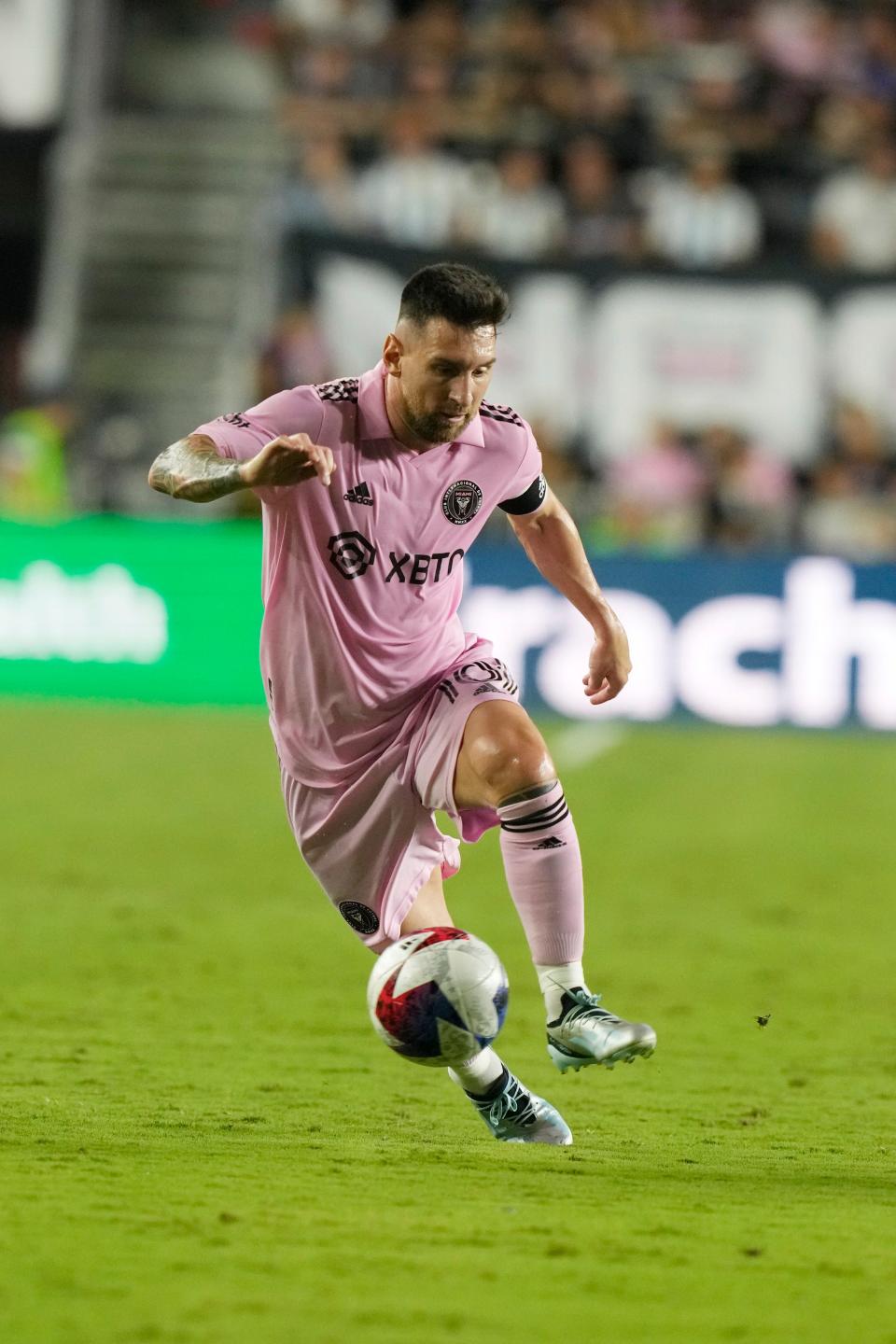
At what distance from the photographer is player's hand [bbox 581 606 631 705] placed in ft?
18.7

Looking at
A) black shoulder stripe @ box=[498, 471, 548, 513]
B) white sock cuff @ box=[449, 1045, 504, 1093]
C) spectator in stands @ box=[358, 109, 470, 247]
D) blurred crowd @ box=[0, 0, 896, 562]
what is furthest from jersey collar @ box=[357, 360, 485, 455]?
spectator in stands @ box=[358, 109, 470, 247]

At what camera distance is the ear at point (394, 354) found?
520 cm

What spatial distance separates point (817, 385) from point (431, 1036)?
51.1ft

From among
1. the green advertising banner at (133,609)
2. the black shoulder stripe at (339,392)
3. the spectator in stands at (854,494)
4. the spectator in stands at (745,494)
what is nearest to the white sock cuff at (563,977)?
the black shoulder stripe at (339,392)

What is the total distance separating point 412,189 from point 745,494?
4528 millimetres

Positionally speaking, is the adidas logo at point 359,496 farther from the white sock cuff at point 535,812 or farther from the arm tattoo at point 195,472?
the white sock cuff at point 535,812

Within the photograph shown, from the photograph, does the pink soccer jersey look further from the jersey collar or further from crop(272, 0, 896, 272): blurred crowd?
crop(272, 0, 896, 272): blurred crowd

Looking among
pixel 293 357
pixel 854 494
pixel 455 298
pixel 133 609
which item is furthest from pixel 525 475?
pixel 854 494

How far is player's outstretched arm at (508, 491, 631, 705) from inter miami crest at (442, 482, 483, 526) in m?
0.30

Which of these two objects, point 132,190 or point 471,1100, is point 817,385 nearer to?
point 132,190

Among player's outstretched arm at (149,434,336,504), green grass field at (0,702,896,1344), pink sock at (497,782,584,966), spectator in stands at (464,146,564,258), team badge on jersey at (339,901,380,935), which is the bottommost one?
green grass field at (0,702,896,1344)

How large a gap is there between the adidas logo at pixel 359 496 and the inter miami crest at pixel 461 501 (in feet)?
0.68

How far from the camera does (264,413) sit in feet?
17.3

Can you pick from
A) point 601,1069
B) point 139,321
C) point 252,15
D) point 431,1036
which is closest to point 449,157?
point 139,321
